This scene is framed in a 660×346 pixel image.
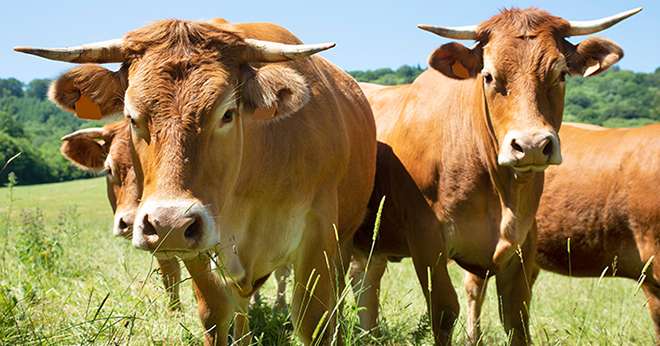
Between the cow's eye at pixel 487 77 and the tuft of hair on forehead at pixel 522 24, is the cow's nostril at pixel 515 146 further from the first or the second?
the tuft of hair on forehead at pixel 522 24

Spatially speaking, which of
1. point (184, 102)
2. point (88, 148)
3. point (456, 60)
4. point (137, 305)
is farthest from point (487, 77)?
point (88, 148)

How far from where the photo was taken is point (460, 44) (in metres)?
5.31

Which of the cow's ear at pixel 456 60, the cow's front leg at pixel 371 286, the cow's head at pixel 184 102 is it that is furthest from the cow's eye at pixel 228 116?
the cow's front leg at pixel 371 286

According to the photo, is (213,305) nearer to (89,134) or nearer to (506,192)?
(506,192)

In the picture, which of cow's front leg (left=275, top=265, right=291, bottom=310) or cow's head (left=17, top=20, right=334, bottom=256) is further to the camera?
cow's front leg (left=275, top=265, right=291, bottom=310)

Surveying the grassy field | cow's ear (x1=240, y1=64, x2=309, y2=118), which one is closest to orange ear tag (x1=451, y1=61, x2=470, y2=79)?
the grassy field

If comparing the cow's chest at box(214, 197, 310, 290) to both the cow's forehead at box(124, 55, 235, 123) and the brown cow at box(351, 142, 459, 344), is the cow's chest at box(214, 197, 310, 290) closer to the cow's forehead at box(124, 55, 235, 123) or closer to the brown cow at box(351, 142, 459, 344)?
the brown cow at box(351, 142, 459, 344)

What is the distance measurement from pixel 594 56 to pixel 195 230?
3530 millimetres

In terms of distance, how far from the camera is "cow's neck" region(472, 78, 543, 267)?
517 centimetres

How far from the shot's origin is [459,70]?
5.46 meters

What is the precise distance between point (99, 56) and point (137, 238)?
110 centimetres

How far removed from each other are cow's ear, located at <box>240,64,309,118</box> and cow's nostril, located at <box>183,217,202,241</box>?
855 mm

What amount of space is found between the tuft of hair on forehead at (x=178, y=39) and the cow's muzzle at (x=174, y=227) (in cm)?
80

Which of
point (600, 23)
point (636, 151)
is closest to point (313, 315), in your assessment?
point (600, 23)
